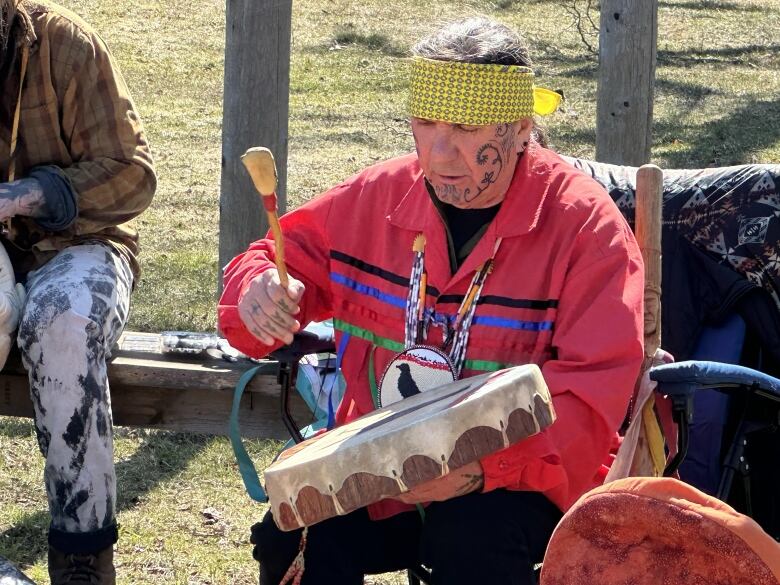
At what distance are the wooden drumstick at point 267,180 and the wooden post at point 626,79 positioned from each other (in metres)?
2.45

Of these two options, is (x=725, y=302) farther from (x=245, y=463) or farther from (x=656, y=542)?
(x=245, y=463)

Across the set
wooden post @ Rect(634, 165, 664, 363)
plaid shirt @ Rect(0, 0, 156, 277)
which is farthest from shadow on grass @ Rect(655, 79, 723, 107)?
wooden post @ Rect(634, 165, 664, 363)

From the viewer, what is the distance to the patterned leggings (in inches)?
130

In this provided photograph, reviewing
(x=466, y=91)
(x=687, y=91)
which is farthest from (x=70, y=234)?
(x=687, y=91)

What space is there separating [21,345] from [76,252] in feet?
1.14

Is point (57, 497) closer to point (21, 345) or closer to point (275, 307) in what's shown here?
point (21, 345)

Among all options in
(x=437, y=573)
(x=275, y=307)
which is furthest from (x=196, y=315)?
(x=437, y=573)

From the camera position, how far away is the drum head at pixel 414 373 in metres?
2.74

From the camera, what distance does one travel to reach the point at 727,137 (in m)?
8.80

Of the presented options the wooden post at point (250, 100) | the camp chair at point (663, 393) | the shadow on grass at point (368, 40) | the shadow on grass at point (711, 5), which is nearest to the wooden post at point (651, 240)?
the camp chair at point (663, 393)

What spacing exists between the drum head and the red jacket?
2.6 inches

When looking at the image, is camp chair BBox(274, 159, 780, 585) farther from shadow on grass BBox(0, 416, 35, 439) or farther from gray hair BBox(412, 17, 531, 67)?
shadow on grass BBox(0, 416, 35, 439)

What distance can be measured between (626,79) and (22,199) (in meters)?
2.44

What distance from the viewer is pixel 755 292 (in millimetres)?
3160
